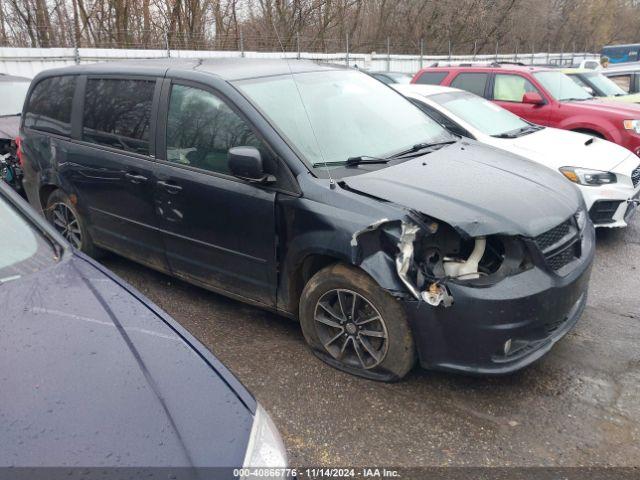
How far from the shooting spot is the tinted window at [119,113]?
384 centimetres

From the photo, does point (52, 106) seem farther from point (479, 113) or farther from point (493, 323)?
point (479, 113)

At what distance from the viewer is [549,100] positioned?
7.62 metres

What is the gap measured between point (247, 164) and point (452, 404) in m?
1.78

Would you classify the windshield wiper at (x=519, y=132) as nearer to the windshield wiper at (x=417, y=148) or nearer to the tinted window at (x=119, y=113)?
the windshield wiper at (x=417, y=148)

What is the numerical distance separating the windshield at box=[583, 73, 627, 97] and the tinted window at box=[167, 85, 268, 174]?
840 cm

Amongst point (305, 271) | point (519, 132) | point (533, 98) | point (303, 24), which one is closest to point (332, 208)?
point (305, 271)

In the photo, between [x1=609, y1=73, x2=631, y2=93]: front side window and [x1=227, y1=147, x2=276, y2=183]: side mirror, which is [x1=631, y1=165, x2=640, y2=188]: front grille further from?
[x1=609, y1=73, x2=631, y2=93]: front side window

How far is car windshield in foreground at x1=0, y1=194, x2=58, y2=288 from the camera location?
7.47 feet

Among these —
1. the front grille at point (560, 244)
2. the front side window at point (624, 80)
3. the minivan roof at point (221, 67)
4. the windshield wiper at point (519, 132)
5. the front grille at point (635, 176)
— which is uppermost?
the minivan roof at point (221, 67)

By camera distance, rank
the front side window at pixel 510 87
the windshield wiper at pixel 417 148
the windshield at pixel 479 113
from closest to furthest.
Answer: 1. the windshield wiper at pixel 417 148
2. the windshield at pixel 479 113
3. the front side window at pixel 510 87

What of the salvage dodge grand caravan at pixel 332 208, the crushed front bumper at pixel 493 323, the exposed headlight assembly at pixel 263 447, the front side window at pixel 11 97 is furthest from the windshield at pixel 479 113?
the front side window at pixel 11 97

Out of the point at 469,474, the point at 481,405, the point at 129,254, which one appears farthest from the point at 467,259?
the point at 129,254

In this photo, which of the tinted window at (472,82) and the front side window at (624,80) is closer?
the tinted window at (472,82)

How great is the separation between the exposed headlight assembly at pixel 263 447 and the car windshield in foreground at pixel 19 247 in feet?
4.16
